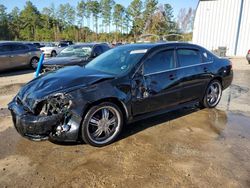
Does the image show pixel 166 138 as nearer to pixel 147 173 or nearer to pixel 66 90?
pixel 147 173

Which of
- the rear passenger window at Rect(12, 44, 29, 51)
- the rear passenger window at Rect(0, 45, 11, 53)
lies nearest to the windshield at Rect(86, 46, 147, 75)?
the rear passenger window at Rect(0, 45, 11, 53)

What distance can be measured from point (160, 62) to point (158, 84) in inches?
17.2

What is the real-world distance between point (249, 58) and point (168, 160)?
15.5 meters

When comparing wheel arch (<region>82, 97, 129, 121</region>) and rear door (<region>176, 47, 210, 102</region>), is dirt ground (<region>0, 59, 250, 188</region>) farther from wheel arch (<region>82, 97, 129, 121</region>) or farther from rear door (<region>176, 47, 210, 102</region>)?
rear door (<region>176, 47, 210, 102</region>)

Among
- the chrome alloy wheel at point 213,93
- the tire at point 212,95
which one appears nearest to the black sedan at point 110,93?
the tire at point 212,95

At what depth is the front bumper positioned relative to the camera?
137 inches

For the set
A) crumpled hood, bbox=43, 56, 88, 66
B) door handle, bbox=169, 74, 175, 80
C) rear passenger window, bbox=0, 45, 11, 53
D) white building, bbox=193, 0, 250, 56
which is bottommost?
crumpled hood, bbox=43, 56, 88, 66

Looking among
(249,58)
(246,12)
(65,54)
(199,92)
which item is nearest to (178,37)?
(246,12)

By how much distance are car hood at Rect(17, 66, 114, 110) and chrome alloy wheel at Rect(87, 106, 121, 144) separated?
50 cm

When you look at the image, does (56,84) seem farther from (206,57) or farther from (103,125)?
(206,57)

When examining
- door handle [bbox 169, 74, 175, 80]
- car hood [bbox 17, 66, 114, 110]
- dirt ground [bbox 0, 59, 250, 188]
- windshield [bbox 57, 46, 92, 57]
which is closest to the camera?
dirt ground [bbox 0, 59, 250, 188]

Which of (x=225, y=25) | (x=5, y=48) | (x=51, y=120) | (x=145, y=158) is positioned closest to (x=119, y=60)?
(x=51, y=120)

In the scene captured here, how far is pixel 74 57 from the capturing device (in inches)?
359

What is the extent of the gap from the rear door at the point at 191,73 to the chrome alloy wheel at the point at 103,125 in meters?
1.62
